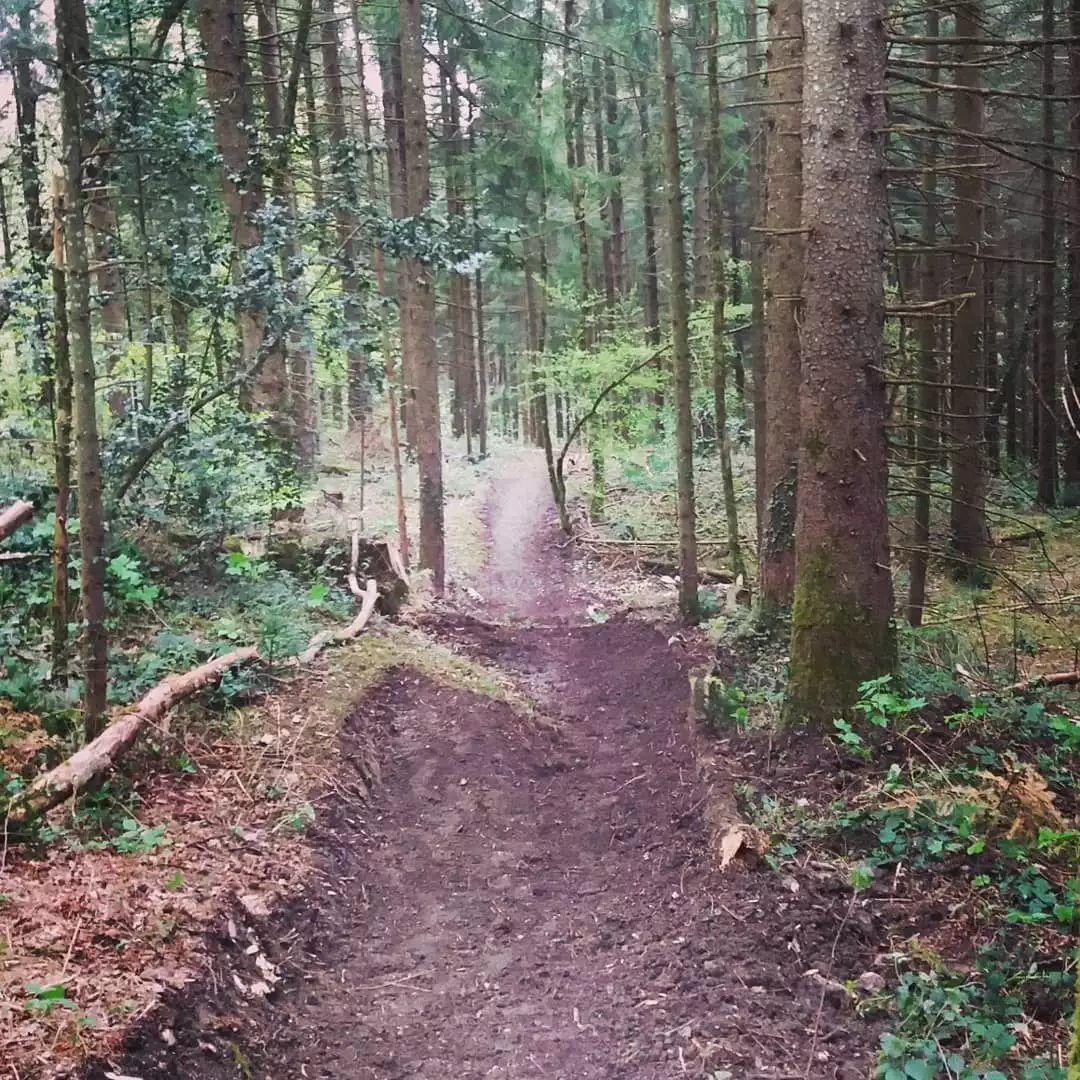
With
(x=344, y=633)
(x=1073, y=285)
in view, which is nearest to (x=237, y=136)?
(x=344, y=633)

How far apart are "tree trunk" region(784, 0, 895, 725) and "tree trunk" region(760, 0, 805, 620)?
103 inches

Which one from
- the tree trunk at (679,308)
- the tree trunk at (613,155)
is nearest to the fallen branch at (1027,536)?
the tree trunk at (679,308)

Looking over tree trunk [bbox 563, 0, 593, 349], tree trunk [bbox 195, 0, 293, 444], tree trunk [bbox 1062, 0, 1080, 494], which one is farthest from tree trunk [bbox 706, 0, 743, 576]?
tree trunk [bbox 563, 0, 593, 349]

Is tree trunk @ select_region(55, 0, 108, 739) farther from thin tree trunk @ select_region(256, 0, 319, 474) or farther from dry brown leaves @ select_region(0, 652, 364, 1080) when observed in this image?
thin tree trunk @ select_region(256, 0, 319, 474)

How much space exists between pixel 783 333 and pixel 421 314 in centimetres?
651

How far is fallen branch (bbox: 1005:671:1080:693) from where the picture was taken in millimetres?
6656

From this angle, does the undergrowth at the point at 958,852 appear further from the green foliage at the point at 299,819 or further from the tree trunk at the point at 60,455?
the tree trunk at the point at 60,455

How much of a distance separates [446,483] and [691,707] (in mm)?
20352

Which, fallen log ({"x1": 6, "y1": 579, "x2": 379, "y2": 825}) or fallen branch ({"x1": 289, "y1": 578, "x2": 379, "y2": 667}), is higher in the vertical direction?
fallen log ({"x1": 6, "y1": 579, "x2": 379, "y2": 825})

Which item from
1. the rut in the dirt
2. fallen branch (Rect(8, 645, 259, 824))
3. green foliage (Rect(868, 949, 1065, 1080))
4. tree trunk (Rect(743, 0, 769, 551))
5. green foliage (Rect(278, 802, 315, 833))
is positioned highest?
tree trunk (Rect(743, 0, 769, 551))

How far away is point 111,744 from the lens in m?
5.67

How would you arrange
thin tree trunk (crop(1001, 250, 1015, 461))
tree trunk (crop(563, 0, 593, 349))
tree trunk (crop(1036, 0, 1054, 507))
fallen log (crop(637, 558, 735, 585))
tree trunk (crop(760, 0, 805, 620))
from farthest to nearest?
thin tree trunk (crop(1001, 250, 1015, 461)), tree trunk (crop(563, 0, 593, 349)), tree trunk (crop(1036, 0, 1054, 507)), fallen log (crop(637, 558, 735, 585)), tree trunk (crop(760, 0, 805, 620))

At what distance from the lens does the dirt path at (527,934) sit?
3.93 m

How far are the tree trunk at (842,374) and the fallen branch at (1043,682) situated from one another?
1.21 metres
